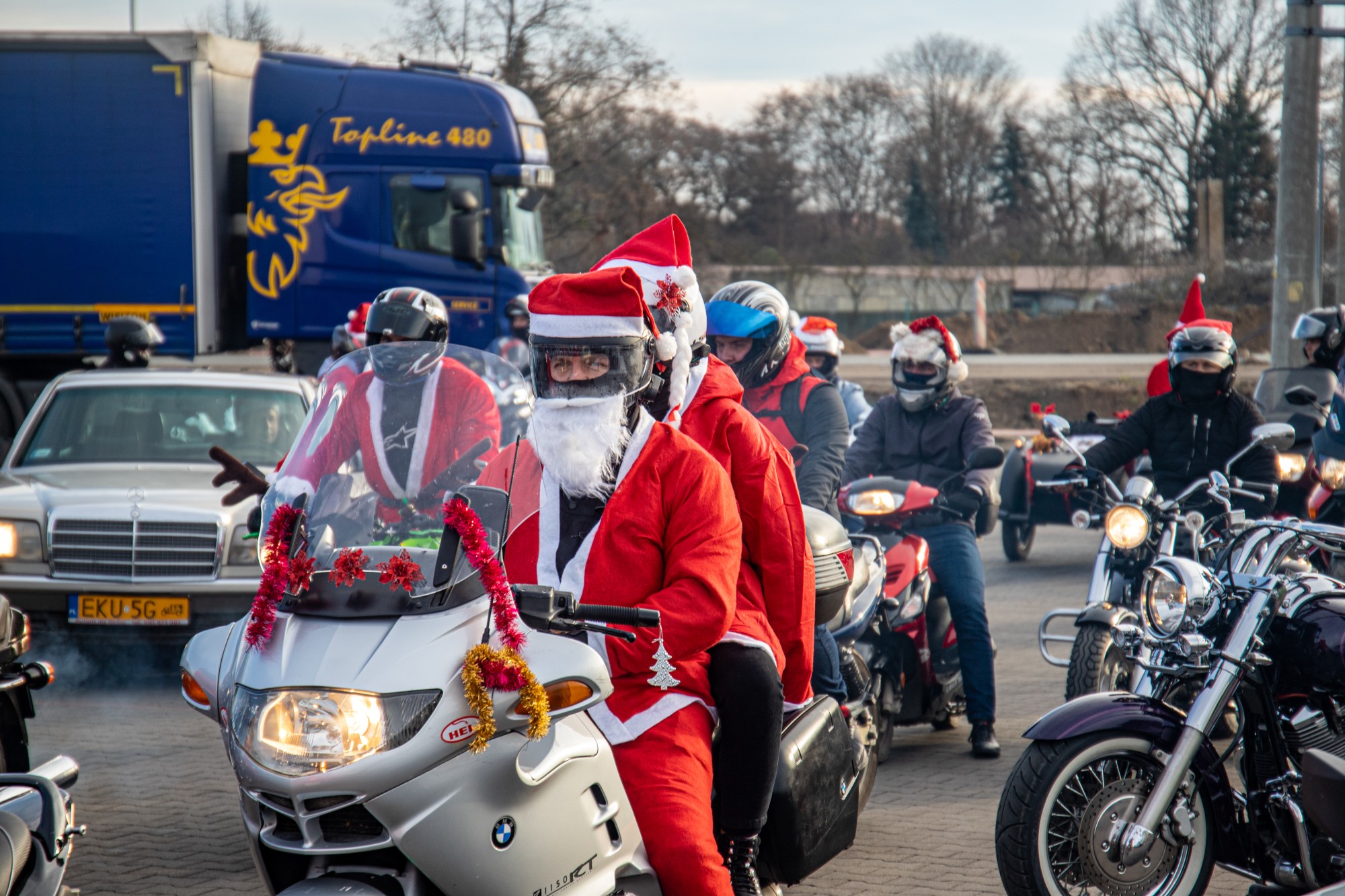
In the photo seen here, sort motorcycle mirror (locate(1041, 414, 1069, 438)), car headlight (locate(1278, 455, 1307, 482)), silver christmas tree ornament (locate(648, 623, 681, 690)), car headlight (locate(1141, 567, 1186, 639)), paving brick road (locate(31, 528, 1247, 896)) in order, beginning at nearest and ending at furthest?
1. silver christmas tree ornament (locate(648, 623, 681, 690))
2. car headlight (locate(1141, 567, 1186, 639))
3. paving brick road (locate(31, 528, 1247, 896))
4. motorcycle mirror (locate(1041, 414, 1069, 438))
5. car headlight (locate(1278, 455, 1307, 482))

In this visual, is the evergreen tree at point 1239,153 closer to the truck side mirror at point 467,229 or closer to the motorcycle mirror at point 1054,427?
the truck side mirror at point 467,229

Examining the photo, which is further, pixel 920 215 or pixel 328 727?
pixel 920 215

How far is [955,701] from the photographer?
7043mm

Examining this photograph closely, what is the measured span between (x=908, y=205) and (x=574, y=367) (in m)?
56.9

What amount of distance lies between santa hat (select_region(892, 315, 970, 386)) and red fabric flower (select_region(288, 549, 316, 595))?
461 cm

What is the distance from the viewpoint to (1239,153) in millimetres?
48219

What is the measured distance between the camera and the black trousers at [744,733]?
350 centimetres

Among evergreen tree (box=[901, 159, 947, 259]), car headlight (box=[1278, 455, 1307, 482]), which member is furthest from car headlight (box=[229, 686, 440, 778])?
evergreen tree (box=[901, 159, 947, 259])

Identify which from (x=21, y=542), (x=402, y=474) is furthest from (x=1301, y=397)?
(x=21, y=542)

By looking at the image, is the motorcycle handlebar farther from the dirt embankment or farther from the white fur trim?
the dirt embankment

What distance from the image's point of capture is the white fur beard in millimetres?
3357

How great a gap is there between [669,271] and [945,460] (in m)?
3.23

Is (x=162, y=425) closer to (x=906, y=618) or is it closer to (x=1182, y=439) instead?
(x=906, y=618)

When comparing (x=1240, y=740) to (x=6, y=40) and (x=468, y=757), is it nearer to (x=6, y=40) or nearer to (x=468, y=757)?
(x=468, y=757)
